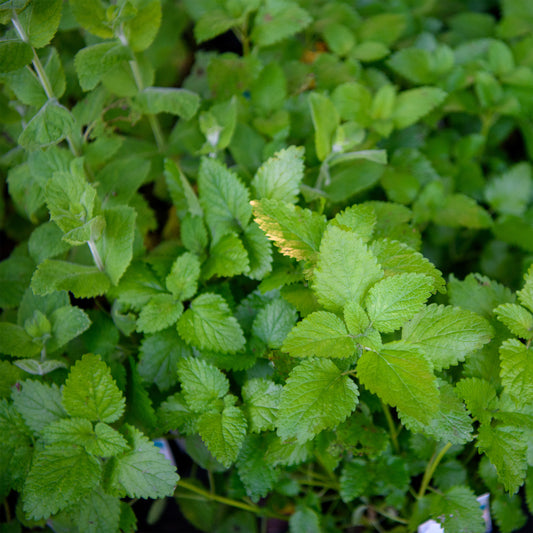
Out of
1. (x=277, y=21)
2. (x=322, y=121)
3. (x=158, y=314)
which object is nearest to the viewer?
(x=158, y=314)

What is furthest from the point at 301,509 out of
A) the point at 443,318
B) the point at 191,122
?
the point at 191,122

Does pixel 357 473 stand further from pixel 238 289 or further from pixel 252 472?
pixel 238 289

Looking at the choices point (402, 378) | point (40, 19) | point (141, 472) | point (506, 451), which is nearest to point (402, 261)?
point (402, 378)

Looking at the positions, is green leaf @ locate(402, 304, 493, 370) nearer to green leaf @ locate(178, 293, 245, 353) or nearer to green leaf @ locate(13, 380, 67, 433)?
green leaf @ locate(178, 293, 245, 353)

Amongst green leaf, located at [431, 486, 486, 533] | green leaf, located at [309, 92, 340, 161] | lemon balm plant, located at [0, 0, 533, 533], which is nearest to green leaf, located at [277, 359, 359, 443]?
lemon balm plant, located at [0, 0, 533, 533]

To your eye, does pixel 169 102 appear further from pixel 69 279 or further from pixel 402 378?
pixel 402 378

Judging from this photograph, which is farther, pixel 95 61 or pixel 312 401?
pixel 95 61

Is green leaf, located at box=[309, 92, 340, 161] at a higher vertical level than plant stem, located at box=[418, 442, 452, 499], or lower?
higher
